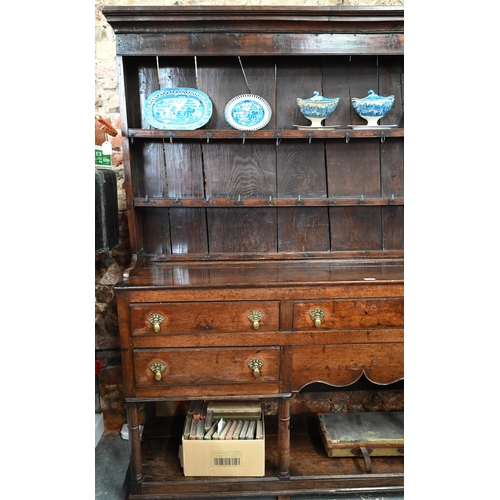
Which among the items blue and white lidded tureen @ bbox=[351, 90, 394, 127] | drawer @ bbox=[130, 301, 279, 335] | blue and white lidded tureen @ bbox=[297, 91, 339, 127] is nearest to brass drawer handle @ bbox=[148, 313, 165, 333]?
drawer @ bbox=[130, 301, 279, 335]

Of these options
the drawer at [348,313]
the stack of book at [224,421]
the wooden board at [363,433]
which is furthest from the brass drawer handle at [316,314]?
the wooden board at [363,433]

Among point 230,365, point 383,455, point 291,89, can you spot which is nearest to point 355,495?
point 383,455

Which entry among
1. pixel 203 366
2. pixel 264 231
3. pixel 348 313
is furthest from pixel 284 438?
pixel 264 231

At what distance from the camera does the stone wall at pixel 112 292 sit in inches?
82.1

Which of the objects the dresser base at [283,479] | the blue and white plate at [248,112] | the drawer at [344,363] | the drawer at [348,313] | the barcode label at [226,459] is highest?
the blue and white plate at [248,112]

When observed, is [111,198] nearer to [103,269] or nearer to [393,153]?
[103,269]

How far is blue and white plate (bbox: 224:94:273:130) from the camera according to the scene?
6.30ft

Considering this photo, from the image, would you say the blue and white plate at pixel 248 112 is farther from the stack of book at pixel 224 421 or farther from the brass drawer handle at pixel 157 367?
the stack of book at pixel 224 421

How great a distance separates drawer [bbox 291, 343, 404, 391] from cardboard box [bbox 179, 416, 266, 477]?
1.10ft

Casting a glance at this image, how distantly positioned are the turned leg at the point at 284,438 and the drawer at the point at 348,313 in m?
0.35

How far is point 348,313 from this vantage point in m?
1.69

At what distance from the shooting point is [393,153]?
2076mm

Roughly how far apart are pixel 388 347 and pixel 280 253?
68 cm

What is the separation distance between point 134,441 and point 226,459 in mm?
394
